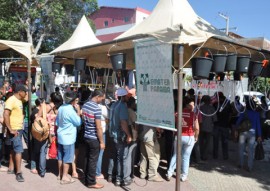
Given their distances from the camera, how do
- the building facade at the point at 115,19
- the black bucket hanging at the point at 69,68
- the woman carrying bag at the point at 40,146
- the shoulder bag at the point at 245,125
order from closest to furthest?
the woman carrying bag at the point at 40,146, the shoulder bag at the point at 245,125, the black bucket hanging at the point at 69,68, the building facade at the point at 115,19

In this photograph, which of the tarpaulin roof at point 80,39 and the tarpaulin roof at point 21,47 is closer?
the tarpaulin roof at point 21,47

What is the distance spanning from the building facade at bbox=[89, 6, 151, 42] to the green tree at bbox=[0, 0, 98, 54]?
739 inches

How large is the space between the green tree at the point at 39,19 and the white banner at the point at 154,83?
15.9 m

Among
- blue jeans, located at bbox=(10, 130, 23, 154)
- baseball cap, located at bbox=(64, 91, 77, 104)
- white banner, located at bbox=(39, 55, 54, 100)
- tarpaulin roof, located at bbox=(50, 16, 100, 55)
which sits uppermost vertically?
tarpaulin roof, located at bbox=(50, 16, 100, 55)

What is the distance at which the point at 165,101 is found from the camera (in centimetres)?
432

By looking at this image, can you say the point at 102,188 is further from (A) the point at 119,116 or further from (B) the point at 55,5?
(B) the point at 55,5

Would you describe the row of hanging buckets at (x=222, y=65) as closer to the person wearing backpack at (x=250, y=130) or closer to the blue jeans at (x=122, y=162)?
the person wearing backpack at (x=250, y=130)

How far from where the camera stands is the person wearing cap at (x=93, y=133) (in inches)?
201

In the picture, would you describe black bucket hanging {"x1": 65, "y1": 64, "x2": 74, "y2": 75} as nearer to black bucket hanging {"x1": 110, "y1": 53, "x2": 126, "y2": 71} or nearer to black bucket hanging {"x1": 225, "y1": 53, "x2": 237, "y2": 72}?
black bucket hanging {"x1": 110, "y1": 53, "x2": 126, "y2": 71}

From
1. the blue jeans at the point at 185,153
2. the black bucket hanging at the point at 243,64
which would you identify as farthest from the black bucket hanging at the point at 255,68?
the blue jeans at the point at 185,153

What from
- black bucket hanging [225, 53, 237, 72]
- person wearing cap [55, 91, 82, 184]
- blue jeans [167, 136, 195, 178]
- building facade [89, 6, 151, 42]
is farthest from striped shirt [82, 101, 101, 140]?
building facade [89, 6, 151, 42]

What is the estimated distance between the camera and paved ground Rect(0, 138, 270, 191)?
17.6ft

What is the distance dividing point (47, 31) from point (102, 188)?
17.3 meters

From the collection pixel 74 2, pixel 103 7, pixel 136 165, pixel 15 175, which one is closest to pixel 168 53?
pixel 136 165
